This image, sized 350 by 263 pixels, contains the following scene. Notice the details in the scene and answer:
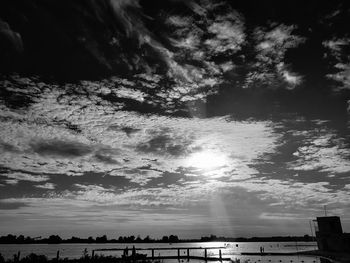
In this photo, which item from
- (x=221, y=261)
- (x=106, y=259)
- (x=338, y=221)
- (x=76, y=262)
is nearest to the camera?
(x=76, y=262)

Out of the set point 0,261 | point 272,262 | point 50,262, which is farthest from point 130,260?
point 272,262

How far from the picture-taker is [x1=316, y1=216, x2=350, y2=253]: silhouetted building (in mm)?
55312

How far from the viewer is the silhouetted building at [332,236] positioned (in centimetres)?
5531

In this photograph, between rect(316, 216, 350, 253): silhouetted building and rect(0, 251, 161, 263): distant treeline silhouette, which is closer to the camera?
rect(0, 251, 161, 263): distant treeline silhouette

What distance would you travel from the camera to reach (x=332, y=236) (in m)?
57.7

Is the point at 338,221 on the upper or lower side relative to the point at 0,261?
upper

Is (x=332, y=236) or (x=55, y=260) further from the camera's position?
(x=332, y=236)

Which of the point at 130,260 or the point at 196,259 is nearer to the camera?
the point at 130,260

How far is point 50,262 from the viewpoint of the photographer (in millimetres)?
37688

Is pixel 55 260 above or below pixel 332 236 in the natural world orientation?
below

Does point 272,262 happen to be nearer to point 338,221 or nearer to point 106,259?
point 338,221

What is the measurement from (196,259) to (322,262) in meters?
28.6

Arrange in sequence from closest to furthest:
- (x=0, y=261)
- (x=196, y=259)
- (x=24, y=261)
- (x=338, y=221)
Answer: (x=0, y=261) → (x=24, y=261) → (x=338, y=221) → (x=196, y=259)

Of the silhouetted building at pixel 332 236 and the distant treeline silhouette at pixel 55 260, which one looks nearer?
the distant treeline silhouette at pixel 55 260
